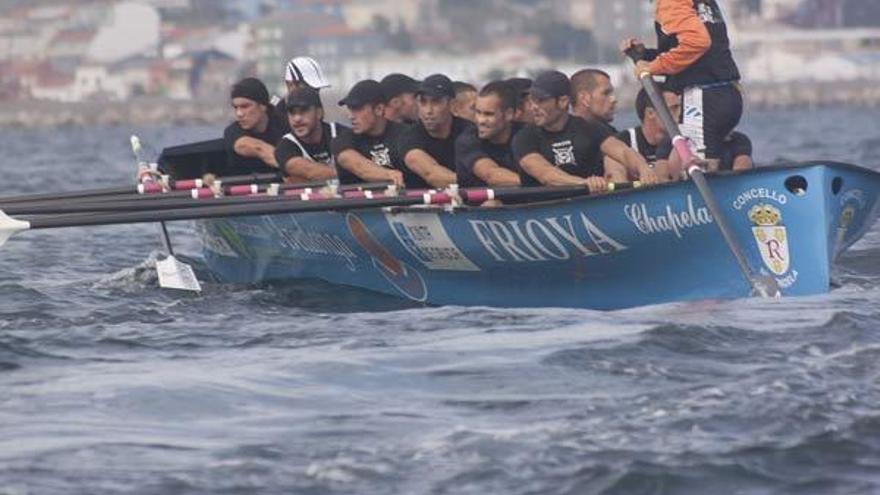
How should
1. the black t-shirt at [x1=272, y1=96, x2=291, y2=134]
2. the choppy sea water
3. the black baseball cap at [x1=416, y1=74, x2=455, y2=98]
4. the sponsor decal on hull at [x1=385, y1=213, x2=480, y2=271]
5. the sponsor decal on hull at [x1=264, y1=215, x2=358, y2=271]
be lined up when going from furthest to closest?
the black t-shirt at [x1=272, y1=96, x2=291, y2=134] → the sponsor decal on hull at [x1=264, y1=215, x2=358, y2=271] → the black baseball cap at [x1=416, y1=74, x2=455, y2=98] → the sponsor decal on hull at [x1=385, y1=213, x2=480, y2=271] → the choppy sea water

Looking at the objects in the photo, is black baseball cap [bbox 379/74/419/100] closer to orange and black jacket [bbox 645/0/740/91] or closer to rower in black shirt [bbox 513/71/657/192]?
rower in black shirt [bbox 513/71/657/192]

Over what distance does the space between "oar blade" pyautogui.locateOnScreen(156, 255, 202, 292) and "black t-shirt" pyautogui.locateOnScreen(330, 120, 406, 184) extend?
172 cm

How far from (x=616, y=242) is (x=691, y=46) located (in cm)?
138

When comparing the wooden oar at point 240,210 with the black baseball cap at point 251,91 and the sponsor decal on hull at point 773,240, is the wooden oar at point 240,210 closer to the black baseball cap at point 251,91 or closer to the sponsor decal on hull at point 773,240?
the sponsor decal on hull at point 773,240

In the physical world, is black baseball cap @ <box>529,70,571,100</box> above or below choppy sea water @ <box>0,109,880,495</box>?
above

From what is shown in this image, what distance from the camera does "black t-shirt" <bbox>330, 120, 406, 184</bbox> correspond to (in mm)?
17281

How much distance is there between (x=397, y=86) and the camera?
18.0 metres

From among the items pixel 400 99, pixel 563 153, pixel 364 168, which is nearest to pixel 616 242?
pixel 563 153

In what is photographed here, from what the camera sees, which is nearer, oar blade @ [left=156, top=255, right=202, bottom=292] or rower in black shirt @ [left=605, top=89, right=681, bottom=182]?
rower in black shirt @ [left=605, top=89, right=681, bottom=182]

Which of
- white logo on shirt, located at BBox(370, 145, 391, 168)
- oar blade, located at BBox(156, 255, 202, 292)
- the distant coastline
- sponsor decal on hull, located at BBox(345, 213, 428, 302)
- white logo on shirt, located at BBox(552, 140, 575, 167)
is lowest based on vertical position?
the distant coastline

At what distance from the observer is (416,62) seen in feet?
493

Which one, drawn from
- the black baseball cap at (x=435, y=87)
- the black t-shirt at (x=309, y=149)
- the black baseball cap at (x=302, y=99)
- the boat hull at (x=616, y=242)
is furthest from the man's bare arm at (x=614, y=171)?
the black baseball cap at (x=302, y=99)

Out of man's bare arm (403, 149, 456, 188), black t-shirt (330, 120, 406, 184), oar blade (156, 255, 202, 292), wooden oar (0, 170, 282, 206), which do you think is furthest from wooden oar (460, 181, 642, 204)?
oar blade (156, 255, 202, 292)

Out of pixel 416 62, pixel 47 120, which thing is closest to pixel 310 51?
pixel 416 62
